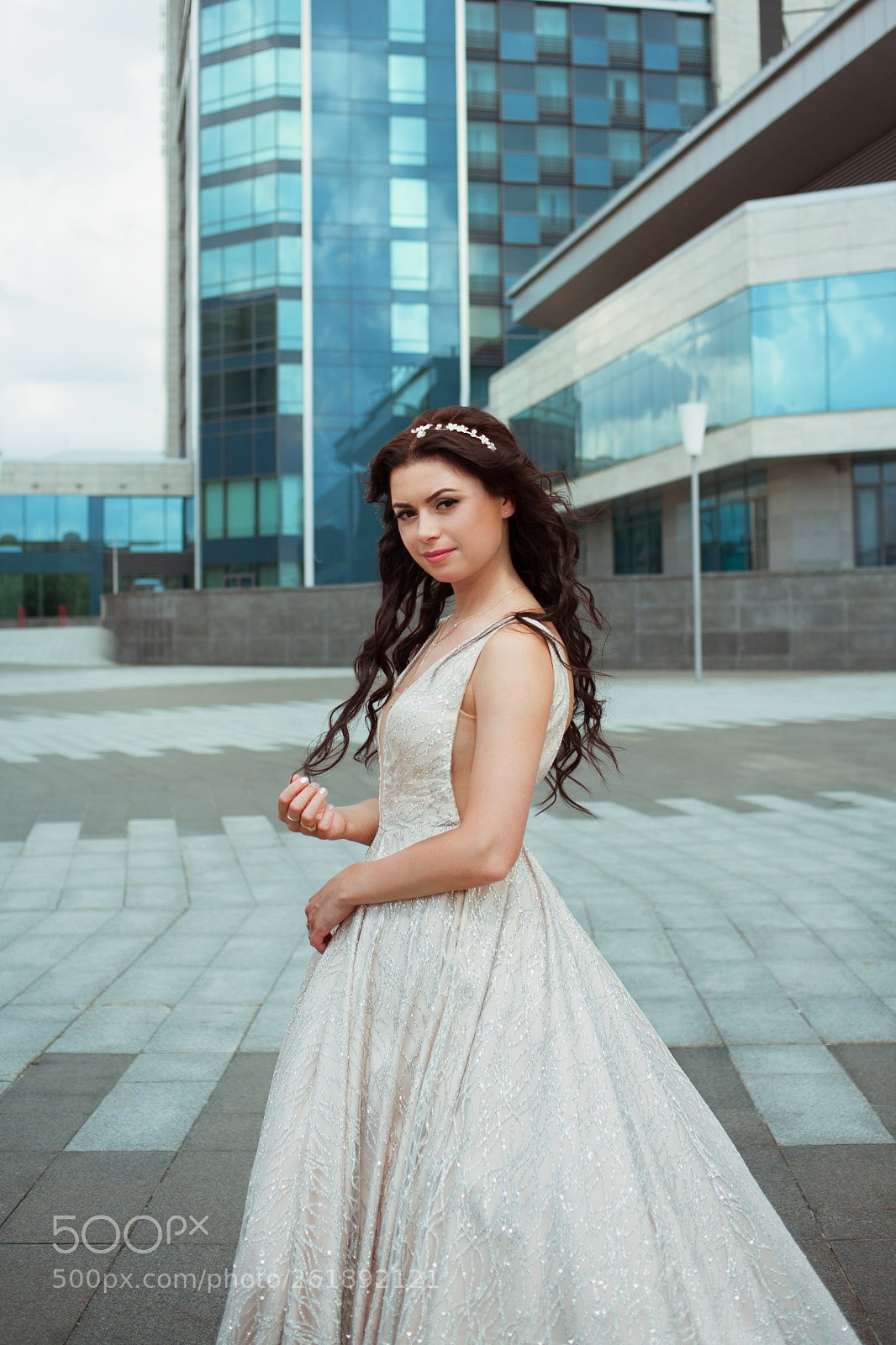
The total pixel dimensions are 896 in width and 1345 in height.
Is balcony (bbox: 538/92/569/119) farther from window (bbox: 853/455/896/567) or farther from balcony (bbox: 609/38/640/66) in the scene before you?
window (bbox: 853/455/896/567)

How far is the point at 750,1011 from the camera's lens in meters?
3.93

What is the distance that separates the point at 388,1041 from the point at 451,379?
4560cm

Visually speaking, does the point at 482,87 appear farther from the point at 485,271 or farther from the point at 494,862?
the point at 494,862

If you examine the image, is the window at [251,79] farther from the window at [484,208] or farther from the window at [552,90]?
the window at [552,90]

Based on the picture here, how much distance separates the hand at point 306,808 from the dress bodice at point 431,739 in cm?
11

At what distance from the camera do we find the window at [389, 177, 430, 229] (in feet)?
147

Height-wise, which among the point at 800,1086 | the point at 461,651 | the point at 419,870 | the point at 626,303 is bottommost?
the point at 800,1086

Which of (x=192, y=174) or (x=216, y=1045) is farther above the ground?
(x=192, y=174)

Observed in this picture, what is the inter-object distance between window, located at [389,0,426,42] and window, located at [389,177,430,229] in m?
5.52

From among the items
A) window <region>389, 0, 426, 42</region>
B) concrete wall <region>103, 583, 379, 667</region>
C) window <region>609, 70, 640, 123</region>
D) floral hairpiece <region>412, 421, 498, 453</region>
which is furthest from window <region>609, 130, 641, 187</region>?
floral hairpiece <region>412, 421, 498, 453</region>

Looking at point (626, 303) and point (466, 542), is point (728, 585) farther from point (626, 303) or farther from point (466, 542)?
point (466, 542)

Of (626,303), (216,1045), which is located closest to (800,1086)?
(216,1045)

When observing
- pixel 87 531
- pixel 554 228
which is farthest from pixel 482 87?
pixel 87 531

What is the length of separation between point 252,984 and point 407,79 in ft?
156
